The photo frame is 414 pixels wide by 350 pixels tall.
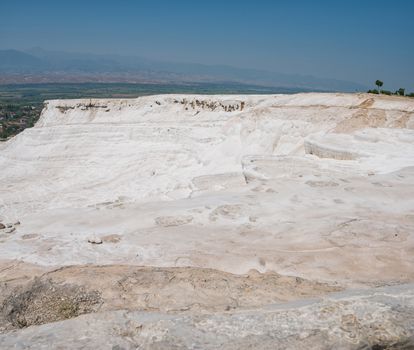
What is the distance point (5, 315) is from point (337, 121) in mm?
17271

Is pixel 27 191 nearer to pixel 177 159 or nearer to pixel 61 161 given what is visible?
pixel 61 161

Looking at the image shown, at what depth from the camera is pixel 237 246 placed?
812 centimetres

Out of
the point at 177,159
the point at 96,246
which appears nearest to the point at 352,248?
the point at 96,246

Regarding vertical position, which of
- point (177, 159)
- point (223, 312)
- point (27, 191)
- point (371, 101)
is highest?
point (371, 101)

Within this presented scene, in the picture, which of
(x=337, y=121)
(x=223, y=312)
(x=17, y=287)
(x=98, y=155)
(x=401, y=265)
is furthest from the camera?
(x=98, y=155)

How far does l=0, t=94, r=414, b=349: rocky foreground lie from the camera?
452 centimetres

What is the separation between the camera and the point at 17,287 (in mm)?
6301

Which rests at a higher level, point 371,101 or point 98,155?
point 371,101

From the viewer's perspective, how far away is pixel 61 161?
2412 cm

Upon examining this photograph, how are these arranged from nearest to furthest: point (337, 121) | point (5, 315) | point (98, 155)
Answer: point (5, 315) → point (337, 121) → point (98, 155)

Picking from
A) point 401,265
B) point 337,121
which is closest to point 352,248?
point 401,265

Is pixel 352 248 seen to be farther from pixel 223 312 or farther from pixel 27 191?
pixel 27 191

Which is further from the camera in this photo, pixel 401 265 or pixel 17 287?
pixel 401 265

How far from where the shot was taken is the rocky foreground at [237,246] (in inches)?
178
